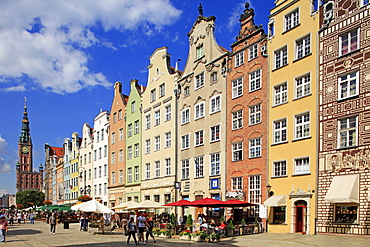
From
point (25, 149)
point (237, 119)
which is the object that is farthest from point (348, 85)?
point (25, 149)

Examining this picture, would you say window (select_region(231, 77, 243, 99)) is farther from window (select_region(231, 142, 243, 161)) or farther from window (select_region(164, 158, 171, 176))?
window (select_region(164, 158, 171, 176))

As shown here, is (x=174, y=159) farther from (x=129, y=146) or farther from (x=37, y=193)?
(x=37, y=193)

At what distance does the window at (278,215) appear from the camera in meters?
25.9

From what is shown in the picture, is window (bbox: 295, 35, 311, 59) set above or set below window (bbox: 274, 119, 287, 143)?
above

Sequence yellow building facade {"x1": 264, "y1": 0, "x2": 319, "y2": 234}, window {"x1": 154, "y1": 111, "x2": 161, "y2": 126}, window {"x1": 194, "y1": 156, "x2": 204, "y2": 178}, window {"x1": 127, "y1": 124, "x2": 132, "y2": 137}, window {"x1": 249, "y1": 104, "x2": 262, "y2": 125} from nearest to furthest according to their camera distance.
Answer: yellow building facade {"x1": 264, "y1": 0, "x2": 319, "y2": 234}, window {"x1": 249, "y1": 104, "x2": 262, "y2": 125}, window {"x1": 194, "y1": 156, "x2": 204, "y2": 178}, window {"x1": 154, "y1": 111, "x2": 161, "y2": 126}, window {"x1": 127, "y1": 124, "x2": 132, "y2": 137}

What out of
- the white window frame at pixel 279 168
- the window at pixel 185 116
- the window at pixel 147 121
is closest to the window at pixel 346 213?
the white window frame at pixel 279 168

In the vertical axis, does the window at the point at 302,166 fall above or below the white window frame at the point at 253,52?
below

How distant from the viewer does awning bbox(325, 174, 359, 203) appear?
67.9 feet

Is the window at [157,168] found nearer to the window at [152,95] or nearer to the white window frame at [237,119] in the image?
the window at [152,95]

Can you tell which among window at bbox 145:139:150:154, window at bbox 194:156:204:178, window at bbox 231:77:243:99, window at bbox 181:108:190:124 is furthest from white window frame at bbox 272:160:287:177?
window at bbox 145:139:150:154

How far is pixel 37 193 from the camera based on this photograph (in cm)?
12862

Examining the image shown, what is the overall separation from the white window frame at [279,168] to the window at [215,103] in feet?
26.9

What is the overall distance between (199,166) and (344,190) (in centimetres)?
1578

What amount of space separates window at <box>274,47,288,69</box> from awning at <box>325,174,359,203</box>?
368 inches
